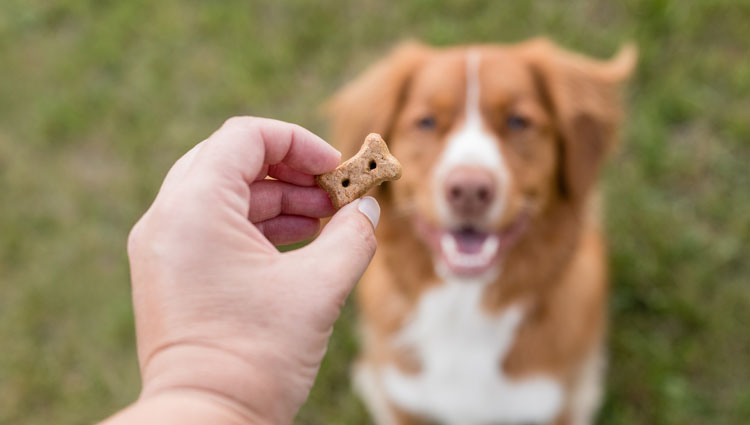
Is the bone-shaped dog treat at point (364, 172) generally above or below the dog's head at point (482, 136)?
below

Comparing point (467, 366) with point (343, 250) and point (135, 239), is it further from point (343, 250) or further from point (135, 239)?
point (135, 239)

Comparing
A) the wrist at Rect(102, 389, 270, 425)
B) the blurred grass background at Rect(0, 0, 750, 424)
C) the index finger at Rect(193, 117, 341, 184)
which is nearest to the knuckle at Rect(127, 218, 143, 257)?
the index finger at Rect(193, 117, 341, 184)

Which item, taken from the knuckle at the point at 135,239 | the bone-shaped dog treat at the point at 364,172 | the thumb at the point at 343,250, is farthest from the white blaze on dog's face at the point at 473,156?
the knuckle at the point at 135,239

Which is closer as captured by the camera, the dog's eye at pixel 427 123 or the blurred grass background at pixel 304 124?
the dog's eye at pixel 427 123

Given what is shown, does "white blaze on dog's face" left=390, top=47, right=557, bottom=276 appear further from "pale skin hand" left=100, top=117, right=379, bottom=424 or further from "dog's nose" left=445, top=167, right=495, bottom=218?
"pale skin hand" left=100, top=117, right=379, bottom=424

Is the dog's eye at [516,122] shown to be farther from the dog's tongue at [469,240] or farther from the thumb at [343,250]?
the thumb at [343,250]

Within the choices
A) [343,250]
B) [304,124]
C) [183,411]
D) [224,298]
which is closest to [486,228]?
[343,250]

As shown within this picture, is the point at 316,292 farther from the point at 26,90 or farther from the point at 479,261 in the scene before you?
the point at 26,90
